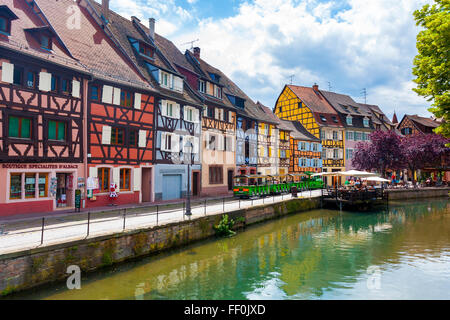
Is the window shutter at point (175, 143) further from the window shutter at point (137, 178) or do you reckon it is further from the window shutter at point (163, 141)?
the window shutter at point (137, 178)

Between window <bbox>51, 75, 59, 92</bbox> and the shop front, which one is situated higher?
window <bbox>51, 75, 59, 92</bbox>

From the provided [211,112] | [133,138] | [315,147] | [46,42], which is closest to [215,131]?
[211,112]

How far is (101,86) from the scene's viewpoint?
18.1 metres

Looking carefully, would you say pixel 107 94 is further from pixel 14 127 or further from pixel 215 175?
pixel 215 175

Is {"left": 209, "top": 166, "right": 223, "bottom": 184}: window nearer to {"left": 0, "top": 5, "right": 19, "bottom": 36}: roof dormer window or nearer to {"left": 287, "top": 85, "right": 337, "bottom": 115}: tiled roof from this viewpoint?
{"left": 0, "top": 5, "right": 19, "bottom": 36}: roof dormer window

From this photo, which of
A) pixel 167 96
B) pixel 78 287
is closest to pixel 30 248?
pixel 78 287

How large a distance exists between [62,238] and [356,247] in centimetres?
1293

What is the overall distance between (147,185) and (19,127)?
9054 millimetres

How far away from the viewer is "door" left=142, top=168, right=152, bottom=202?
2164 centimetres

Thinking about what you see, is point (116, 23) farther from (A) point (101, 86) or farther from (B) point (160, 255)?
(B) point (160, 255)

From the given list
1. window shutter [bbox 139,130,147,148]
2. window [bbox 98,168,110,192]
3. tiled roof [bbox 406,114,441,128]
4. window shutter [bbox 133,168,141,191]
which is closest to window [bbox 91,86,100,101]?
window shutter [bbox 139,130,147,148]

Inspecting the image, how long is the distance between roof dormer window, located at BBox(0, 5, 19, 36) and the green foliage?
13.6 metres

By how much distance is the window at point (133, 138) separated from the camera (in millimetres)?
20059

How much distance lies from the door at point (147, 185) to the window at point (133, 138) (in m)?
2.25
